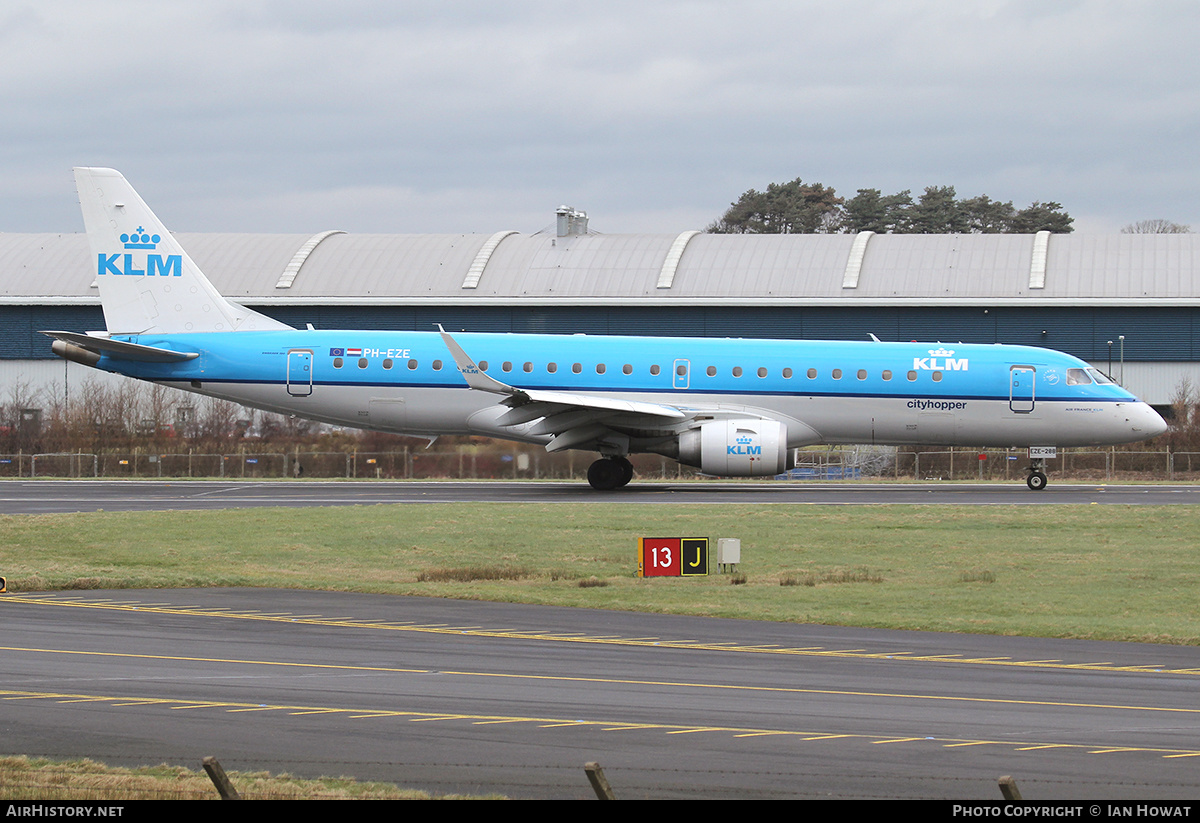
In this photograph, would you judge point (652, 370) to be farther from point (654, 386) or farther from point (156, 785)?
point (156, 785)

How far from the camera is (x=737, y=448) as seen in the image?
110 ft

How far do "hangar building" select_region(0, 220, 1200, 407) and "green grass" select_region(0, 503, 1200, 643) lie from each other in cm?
3327

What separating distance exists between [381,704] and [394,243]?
198 feet

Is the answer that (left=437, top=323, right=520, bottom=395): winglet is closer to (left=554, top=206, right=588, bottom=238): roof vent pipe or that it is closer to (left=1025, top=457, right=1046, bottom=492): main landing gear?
(left=1025, top=457, right=1046, bottom=492): main landing gear

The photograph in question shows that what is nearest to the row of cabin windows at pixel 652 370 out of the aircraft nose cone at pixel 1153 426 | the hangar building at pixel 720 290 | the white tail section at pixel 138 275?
the white tail section at pixel 138 275

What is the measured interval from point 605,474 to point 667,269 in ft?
100

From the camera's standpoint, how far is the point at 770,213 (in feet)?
374

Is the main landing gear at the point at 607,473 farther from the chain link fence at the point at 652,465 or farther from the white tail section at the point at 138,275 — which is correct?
the white tail section at the point at 138,275

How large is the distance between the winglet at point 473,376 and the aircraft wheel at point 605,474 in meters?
4.21

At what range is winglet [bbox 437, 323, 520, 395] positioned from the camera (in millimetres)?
32656

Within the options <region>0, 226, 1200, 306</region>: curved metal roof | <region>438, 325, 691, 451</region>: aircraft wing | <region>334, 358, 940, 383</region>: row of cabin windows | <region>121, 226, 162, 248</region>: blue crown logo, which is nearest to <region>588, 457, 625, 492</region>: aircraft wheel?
<region>438, 325, 691, 451</region>: aircraft wing

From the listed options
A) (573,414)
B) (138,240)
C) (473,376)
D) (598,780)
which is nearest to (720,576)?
(473,376)
